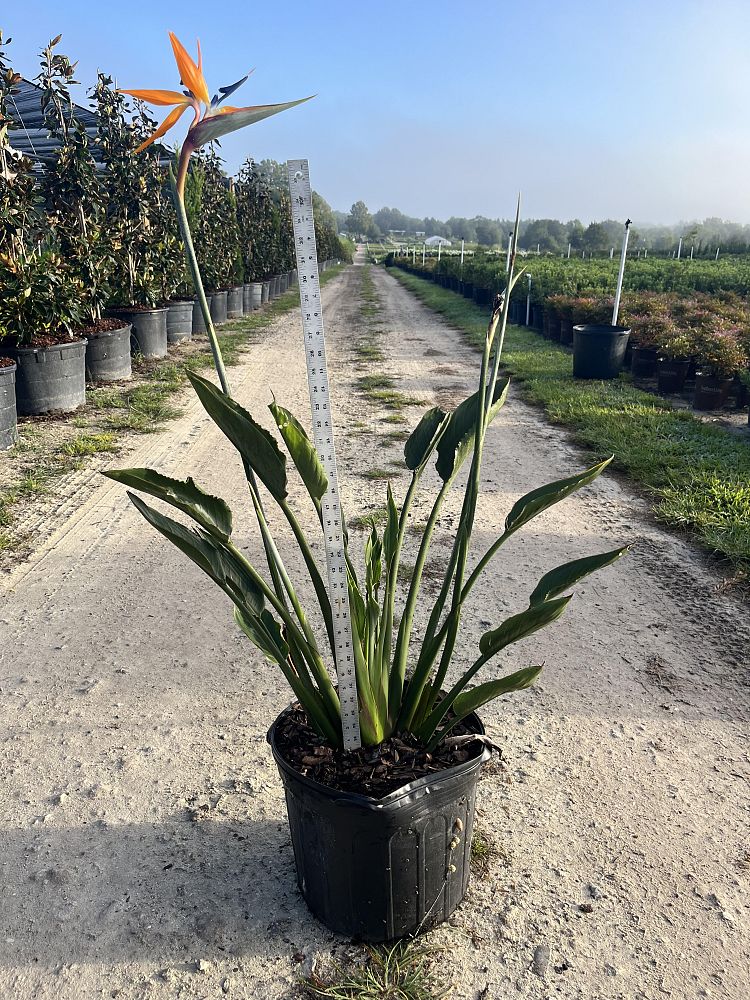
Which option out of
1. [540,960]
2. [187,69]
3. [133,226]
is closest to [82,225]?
[133,226]

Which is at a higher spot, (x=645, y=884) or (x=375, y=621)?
(x=375, y=621)

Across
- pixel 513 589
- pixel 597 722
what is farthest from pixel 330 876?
pixel 513 589

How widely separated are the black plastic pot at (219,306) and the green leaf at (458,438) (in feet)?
33.8

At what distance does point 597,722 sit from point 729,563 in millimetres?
1410

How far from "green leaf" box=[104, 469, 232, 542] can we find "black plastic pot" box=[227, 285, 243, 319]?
12042 mm

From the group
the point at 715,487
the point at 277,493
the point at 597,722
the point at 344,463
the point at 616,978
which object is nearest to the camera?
the point at 277,493

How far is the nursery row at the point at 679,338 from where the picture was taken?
620cm

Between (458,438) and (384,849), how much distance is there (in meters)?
0.88

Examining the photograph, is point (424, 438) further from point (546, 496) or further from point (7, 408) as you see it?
point (7, 408)

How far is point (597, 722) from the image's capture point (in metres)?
2.28

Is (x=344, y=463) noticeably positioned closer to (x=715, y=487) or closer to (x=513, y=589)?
(x=513, y=589)

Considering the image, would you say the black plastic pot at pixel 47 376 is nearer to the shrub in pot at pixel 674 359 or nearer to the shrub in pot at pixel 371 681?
the shrub in pot at pixel 371 681

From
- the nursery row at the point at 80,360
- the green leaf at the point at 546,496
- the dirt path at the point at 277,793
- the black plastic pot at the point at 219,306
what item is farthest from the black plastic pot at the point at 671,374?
the black plastic pot at the point at 219,306

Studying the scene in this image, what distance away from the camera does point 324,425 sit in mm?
1347
